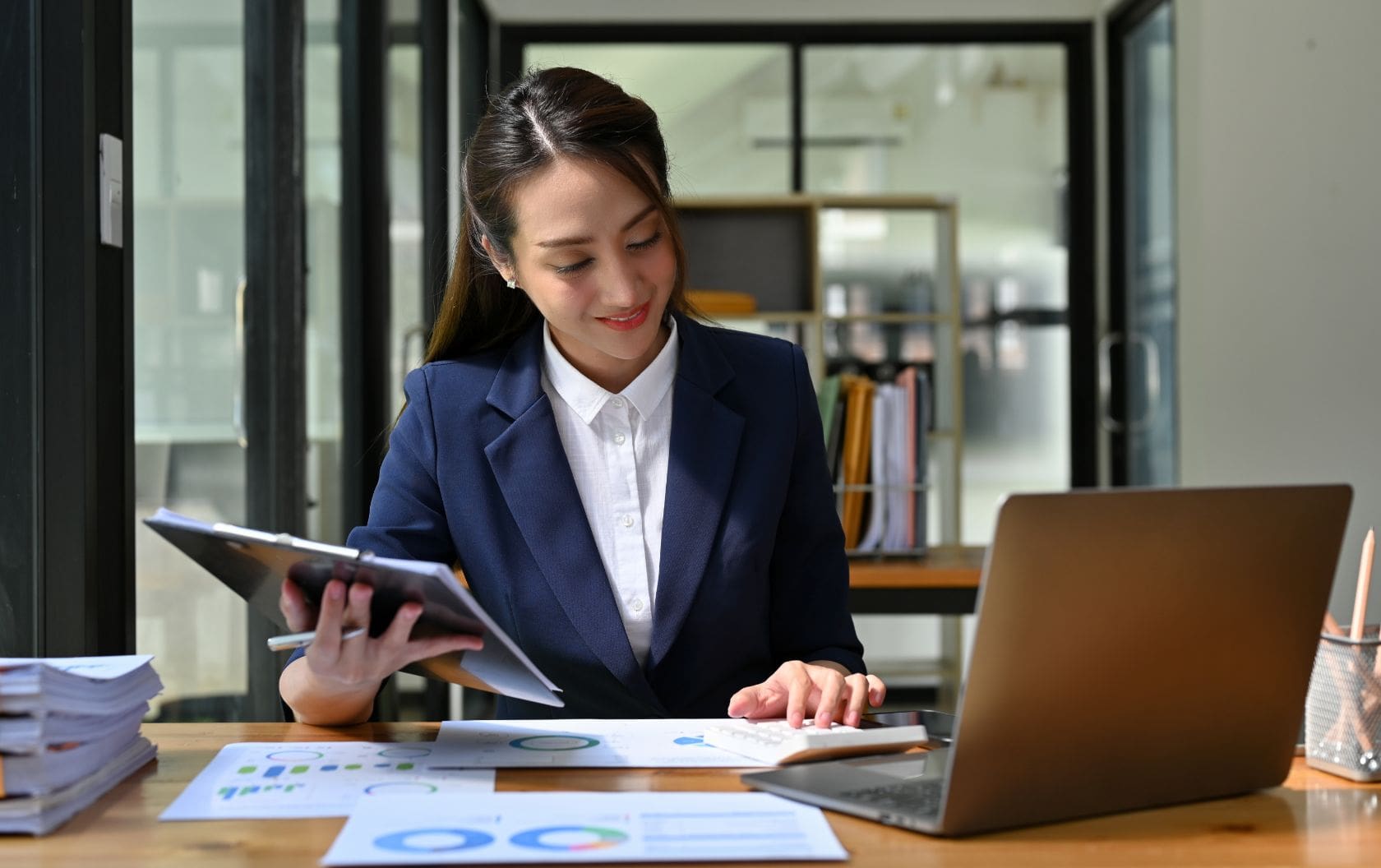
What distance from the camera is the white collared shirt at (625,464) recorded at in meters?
1.48

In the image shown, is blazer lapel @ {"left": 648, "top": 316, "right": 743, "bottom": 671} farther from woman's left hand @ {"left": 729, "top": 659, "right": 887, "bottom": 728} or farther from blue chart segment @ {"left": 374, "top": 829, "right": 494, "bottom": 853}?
blue chart segment @ {"left": 374, "top": 829, "right": 494, "bottom": 853}

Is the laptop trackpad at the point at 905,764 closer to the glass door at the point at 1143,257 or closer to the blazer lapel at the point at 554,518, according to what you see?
the blazer lapel at the point at 554,518

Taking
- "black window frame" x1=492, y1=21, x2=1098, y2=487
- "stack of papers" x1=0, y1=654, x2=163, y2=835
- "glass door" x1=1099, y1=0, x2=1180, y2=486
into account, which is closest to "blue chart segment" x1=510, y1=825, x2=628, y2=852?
"stack of papers" x1=0, y1=654, x2=163, y2=835

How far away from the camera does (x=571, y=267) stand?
57.8 inches

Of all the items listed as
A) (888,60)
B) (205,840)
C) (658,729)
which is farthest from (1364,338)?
(205,840)

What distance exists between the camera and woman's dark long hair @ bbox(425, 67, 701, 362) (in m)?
1.47

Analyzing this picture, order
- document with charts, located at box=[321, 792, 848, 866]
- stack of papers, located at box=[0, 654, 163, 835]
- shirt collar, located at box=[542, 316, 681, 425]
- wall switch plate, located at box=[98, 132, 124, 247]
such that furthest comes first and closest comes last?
wall switch plate, located at box=[98, 132, 124, 247] → shirt collar, located at box=[542, 316, 681, 425] → stack of papers, located at box=[0, 654, 163, 835] → document with charts, located at box=[321, 792, 848, 866]

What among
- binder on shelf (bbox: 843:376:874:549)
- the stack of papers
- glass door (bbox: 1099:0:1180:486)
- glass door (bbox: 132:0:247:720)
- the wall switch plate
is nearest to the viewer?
the stack of papers

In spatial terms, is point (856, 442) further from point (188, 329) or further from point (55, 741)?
point (55, 741)

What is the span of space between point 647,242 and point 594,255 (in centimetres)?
6

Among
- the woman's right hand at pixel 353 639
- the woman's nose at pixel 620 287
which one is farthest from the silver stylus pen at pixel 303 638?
the woman's nose at pixel 620 287

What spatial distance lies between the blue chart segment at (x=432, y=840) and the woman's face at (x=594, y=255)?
2.28 ft

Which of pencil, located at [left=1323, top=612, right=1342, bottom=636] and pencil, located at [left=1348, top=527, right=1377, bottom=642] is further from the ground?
pencil, located at [left=1348, top=527, right=1377, bottom=642]

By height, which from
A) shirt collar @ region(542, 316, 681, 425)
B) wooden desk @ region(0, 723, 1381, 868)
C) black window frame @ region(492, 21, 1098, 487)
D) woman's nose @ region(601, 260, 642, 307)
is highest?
black window frame @ region(492, 21, 1098, 487)
